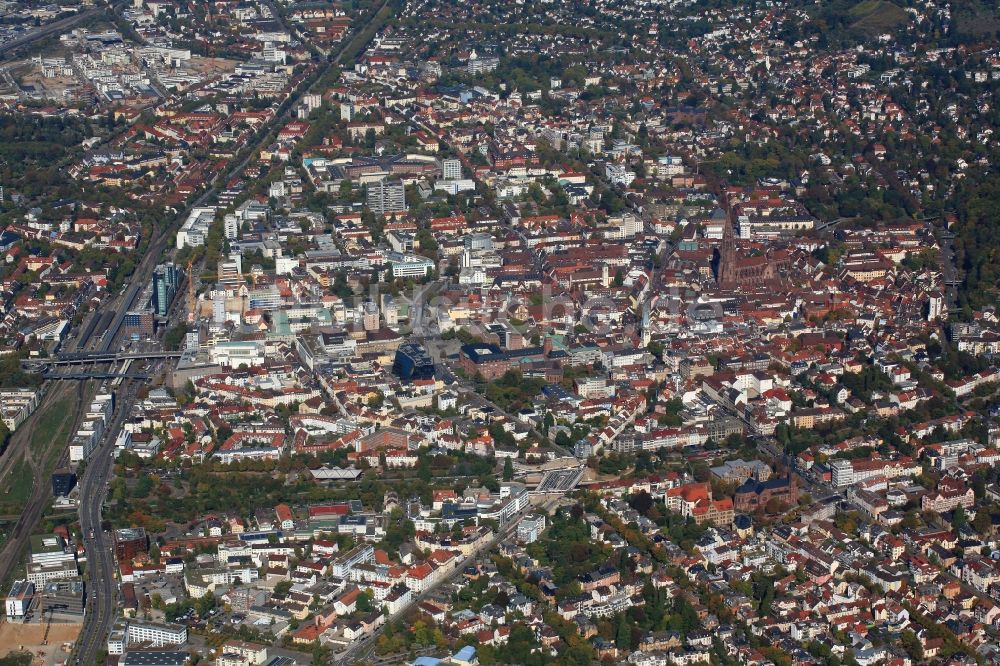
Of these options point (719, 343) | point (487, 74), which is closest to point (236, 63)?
point (487, 74)

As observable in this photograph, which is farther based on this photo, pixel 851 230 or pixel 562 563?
pixel 851 230

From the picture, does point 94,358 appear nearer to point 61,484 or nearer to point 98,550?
point 61,484

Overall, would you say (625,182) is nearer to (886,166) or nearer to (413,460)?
(886,166)

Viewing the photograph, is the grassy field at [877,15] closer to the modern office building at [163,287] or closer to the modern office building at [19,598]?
the modern office building at [163,287]

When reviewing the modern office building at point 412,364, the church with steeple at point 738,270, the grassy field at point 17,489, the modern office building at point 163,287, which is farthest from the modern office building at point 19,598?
the church with steeple at point 738,270

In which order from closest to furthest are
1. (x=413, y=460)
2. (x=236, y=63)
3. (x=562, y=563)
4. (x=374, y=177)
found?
(x=562, y=563), (x=413, y=460), (x=374, y=177), (x=236, y=63)
